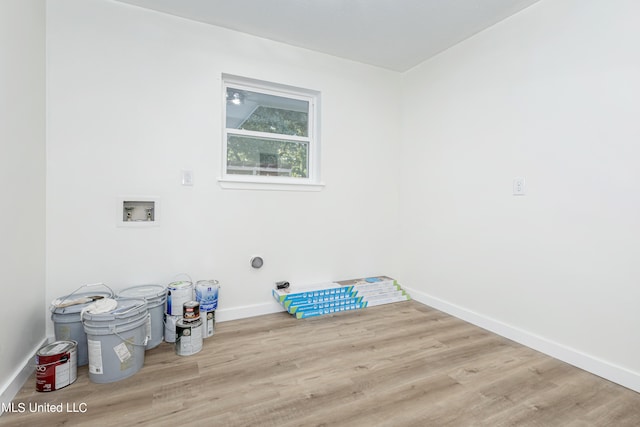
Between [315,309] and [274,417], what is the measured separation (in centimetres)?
128

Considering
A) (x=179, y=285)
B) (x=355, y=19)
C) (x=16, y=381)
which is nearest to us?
(x=16, y=381)

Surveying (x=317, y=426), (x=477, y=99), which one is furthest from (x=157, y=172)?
(x=477, y=99)

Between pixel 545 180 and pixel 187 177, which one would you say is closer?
pixel 545 180

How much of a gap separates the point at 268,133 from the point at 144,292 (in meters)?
1.67

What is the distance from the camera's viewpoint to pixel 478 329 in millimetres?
2465

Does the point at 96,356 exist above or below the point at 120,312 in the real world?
below

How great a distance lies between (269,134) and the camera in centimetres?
283

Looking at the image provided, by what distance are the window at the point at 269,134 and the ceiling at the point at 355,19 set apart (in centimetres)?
46

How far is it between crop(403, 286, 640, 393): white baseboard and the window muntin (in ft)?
6.01

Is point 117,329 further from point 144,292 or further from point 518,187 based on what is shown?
point 518,187

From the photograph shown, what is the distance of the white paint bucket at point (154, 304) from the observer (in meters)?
2.06

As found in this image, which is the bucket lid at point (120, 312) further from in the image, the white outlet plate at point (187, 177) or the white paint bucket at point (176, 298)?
the white outlet plate at point (187, 177)

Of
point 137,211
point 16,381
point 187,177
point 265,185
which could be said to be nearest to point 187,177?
point 187,177

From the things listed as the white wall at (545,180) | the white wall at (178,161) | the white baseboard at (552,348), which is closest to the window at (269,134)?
the white wall at (178,161)
